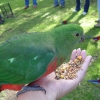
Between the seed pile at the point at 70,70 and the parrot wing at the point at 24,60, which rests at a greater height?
the parrot wing at the point at 24,60

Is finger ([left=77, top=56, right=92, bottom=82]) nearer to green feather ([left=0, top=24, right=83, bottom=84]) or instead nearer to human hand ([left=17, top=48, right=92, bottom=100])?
human hand ([left=17, top=48, right=92, bottom=100])

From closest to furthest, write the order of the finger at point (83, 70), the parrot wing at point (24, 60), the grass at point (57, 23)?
the parrot wing at point (24, 60), the finger at point (83, 70), the grass at point (57, 23)

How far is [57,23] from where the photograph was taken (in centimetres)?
679

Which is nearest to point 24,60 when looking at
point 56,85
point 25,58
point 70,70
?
point 25,58

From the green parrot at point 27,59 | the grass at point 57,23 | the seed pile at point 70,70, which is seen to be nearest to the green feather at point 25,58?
the green parrot at point 27,59

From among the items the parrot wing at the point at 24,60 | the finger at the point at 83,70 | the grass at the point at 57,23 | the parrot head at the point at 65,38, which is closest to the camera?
the parrot wing at the point at 24,60

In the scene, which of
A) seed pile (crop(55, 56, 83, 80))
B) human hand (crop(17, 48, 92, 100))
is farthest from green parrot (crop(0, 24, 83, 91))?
seed pile (crop(55, 56, 83, 80))

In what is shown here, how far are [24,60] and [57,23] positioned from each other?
4.53 metres

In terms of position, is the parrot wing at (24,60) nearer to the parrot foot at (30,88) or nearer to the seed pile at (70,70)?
the parrot foot at (30,88)

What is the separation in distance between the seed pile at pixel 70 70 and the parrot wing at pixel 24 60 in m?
0.53

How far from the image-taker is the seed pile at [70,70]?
9.45ft

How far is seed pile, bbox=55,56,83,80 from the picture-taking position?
2.88 meters

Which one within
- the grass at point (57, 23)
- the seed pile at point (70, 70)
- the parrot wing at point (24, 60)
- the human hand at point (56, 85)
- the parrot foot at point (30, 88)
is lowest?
the grass at point (57, 23)

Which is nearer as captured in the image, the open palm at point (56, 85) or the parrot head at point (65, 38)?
the open palm at point (56, 85)
